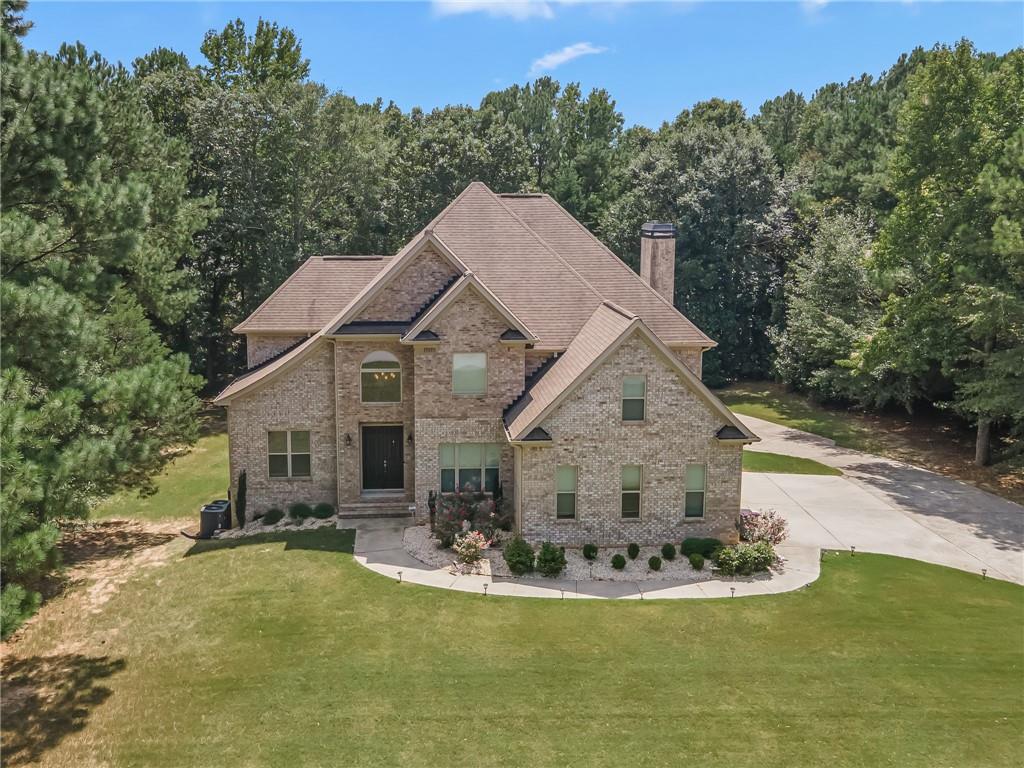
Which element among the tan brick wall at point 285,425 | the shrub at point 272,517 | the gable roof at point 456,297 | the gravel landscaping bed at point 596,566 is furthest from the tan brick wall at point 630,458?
the shrub at point 272,517

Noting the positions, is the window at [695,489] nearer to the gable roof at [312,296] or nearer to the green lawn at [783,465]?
the green lawn at [783,465]

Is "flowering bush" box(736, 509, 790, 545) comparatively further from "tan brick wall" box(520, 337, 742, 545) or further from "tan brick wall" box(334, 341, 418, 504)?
"tan brick wall" box(334, 341, 418, 504)

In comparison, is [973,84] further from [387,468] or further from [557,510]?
[387,468]

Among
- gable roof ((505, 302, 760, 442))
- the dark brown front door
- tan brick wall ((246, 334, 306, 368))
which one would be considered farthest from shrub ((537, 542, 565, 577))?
tan brick wall ((246, 334, 306, 368))

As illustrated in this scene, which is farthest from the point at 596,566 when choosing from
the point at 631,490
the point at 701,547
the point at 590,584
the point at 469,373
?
the point at 469,373

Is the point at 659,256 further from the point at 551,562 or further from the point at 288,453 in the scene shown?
the point at 288,453
